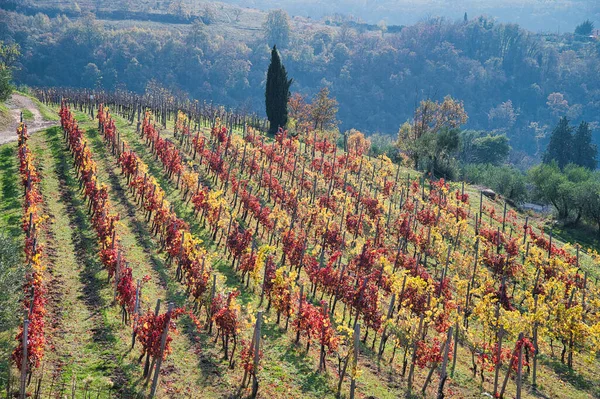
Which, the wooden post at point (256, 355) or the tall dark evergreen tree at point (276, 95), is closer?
the wooden post at point (256, 355)

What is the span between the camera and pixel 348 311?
26.0 metres

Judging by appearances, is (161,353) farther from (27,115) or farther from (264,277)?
(27,115)

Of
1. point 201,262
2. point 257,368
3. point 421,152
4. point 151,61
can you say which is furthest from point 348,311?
point 151,61

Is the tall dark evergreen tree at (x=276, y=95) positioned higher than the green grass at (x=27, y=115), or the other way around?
the tall dark evergreen tree at (x=276, y=95)

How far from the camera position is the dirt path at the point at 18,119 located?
45.1 m

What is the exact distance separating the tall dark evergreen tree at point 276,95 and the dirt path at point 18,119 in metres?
26.8

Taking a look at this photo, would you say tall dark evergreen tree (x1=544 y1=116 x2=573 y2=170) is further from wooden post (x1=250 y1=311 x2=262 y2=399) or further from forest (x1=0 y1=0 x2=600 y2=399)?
wooden post (x1=250 y1=311 x2=262 y2=399)

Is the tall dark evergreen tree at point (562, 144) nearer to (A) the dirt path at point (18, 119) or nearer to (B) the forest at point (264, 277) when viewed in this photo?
(B) the forest at point (264, 277)

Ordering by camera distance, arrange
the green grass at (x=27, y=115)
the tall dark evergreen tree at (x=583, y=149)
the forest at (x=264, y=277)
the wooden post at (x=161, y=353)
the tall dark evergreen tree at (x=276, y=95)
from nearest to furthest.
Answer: the wooden post at (x=161, y=353), the forest at (x=264, y=277), the green grass at (x=27, y=115), the tall dark evergreen tree at (x=276, y=95), the tall dark evergreen tree at (x=583, y=149)

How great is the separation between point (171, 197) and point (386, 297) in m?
16.0

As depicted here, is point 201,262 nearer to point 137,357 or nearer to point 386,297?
point 137,357

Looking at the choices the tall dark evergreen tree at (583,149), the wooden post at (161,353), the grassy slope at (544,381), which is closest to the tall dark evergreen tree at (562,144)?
the tall dark evergreen tree at (583,149)

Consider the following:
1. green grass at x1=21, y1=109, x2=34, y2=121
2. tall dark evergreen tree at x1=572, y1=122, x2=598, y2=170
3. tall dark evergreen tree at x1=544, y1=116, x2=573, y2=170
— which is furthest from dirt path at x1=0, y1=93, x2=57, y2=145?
tall dark evergreen tree at x1=572, y1=122, x2=598, y2=170

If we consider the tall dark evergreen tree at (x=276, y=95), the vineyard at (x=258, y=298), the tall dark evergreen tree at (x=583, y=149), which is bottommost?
the tall dark evergreen tree at (x=583, y=149)
